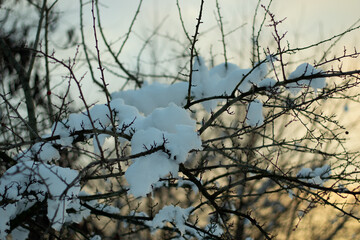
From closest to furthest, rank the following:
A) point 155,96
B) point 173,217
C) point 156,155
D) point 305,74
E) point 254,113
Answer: point 156,155 → point 305,74 → point 254,113 → point 173,217 → point 155,96

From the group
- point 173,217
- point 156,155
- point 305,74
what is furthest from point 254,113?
point 173,217

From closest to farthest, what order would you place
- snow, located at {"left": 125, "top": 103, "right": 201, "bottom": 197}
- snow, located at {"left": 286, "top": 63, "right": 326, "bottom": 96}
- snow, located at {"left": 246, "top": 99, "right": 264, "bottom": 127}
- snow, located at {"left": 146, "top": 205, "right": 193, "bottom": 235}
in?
snow, located at {"left": 125, "top": 103, "right": 201, "bottom": 197} < snow, located at {"left": 286, "top": 63, "right": 326, "bottom": 96} < snow, located at {"left": 246, "top": 99, "right": 264, "bottom": 127} < snow, located at {"left": 146, "top": 205, "right": 193, "bottom": 235}

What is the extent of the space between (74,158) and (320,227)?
11359mm

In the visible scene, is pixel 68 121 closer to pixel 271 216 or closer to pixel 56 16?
pixel 56 16

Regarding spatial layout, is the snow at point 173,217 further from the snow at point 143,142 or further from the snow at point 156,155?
the snow at point 156,155

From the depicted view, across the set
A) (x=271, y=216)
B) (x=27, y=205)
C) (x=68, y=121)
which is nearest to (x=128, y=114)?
(x=68, y=121)

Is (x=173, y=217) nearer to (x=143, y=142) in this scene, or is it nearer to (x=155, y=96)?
(x=155, y=96)

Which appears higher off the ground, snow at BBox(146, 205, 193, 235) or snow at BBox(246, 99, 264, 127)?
snow at BBox(246, 99, 264, 127)

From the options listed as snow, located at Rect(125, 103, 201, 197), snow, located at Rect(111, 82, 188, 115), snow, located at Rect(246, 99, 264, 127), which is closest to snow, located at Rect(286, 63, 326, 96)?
snow, located at Rect(246, 99, 264, 127)

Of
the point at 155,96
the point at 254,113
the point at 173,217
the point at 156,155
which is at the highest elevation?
the point at 155,96

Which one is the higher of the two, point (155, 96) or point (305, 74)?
point (155, 96)

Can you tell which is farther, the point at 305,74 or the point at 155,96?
the point at 155,96

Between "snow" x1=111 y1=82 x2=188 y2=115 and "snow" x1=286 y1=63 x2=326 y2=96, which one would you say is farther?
"snow" x1=111 y1=82 x2=188 y2=115

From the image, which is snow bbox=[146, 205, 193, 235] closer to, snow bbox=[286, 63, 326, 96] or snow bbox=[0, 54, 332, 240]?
snow bbox=[0, 54, 332, 240]
